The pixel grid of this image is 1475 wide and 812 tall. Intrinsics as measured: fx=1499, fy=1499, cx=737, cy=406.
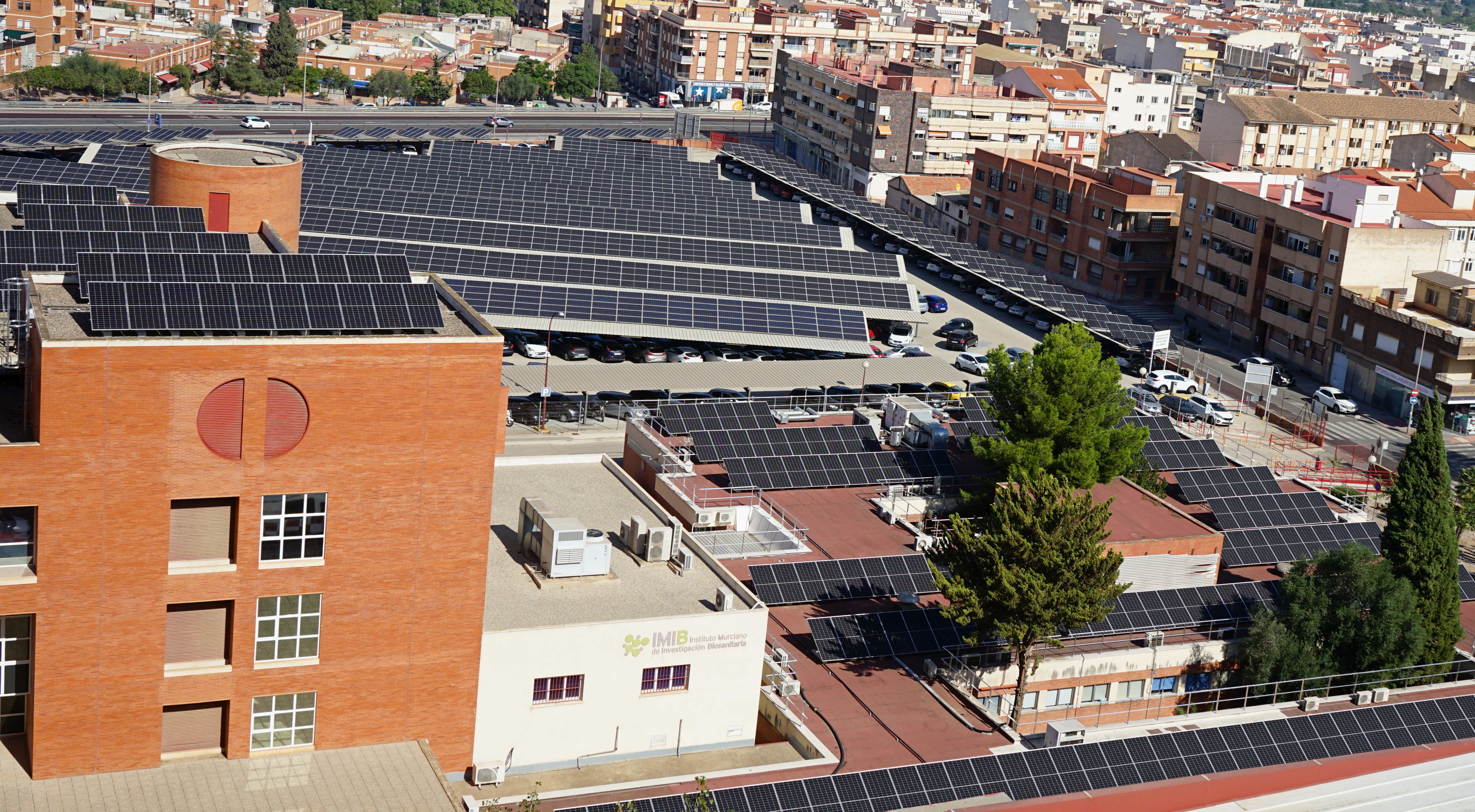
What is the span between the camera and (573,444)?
62469 millimetres

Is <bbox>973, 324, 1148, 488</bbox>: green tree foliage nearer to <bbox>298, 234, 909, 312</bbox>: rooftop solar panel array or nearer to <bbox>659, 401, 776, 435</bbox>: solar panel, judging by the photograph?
<bbox>659, 401, 776, 435</bbox>: solar panel

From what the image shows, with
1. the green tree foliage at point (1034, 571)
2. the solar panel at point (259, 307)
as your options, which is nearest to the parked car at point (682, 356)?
the green tree foliage at point (1034, 571)

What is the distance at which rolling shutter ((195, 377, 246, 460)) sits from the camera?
25.9m

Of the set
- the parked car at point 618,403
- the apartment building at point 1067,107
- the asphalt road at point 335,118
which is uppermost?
the apartment building at point 1067,107

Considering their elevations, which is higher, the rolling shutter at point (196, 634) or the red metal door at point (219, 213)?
the red metal door at point (219, 213)

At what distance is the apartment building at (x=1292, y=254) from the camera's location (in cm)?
8219

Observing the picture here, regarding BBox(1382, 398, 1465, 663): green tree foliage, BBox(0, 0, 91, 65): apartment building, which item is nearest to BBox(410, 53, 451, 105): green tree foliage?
BBox(0, 0, 91, 65): apartment building

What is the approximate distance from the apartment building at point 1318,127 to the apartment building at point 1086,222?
63.4ft

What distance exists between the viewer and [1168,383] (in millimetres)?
76938

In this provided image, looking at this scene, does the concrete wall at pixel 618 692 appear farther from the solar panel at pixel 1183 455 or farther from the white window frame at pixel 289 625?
the solar panel at pixel 1183 455

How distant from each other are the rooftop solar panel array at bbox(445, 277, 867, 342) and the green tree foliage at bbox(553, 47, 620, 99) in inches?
3885

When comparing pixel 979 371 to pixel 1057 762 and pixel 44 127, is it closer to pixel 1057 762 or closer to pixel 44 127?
pixel 1057 762

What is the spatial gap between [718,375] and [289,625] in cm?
4263

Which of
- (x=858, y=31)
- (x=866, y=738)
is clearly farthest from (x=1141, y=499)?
(x=858, y=31)
